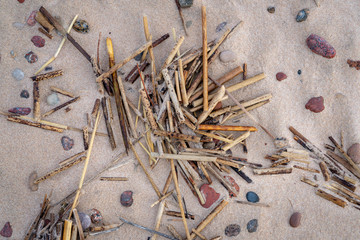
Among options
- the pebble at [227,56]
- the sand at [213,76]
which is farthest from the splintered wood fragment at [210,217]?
the pebble at [227,56]

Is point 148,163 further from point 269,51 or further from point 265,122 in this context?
point 269,51

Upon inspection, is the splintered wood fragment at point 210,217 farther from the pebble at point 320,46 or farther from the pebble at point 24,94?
the pebble at point 24,94

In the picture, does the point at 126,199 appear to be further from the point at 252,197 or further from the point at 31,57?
the point at 31,57

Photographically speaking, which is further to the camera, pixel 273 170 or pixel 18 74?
pixel 273 170

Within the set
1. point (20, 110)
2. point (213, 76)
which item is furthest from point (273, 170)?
point (20, 110)

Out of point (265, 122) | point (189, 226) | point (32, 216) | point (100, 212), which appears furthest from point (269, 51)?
point (32, 216)

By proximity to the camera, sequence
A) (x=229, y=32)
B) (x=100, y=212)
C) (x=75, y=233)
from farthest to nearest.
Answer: (x=229, y=32)
(x=100, y=212)
(x=75, y=233)
